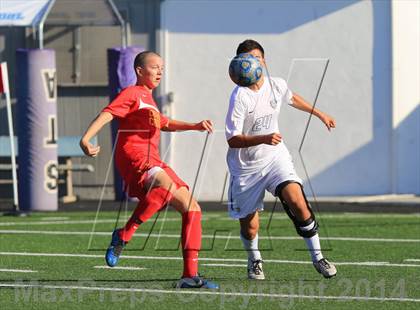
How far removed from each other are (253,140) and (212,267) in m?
2.10

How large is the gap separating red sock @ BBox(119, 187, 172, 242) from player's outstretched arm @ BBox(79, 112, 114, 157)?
25.7 inches

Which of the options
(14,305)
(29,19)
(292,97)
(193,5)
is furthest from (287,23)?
(14,305)

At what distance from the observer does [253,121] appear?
428 inches

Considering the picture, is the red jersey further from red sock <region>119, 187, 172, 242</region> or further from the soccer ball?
the soccer ball

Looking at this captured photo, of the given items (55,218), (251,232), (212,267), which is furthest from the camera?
(55,218)

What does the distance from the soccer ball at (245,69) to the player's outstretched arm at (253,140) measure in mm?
498

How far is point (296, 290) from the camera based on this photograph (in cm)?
1020

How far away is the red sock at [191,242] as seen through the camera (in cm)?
1044

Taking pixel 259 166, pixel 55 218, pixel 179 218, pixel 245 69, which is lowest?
pixel 55 218

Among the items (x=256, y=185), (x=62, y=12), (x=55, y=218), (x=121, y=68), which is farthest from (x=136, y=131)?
(x=62, y=12)

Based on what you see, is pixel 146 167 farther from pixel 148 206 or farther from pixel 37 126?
pixel 37 126

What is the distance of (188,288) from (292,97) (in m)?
2.00

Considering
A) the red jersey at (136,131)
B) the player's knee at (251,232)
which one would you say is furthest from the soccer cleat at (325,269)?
the red jersey at (136,131)

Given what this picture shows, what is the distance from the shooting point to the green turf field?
31.5ft
